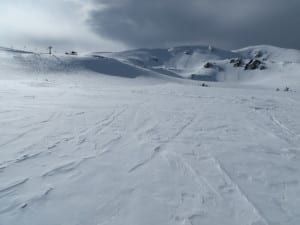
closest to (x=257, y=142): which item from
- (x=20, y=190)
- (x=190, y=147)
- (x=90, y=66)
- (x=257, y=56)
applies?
(x=190, y=147)

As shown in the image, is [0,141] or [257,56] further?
[257,56]

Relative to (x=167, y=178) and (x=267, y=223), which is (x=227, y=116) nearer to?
(x=167, y=178)

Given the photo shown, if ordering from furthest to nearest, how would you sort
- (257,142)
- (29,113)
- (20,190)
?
(29,113) < (257,142) < (20,190)

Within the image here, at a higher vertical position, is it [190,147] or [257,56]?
[257,56]

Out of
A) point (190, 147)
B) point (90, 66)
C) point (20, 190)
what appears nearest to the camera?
point (20, 190)

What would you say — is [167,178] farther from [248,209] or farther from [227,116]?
[227,116]

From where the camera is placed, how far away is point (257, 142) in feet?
21.0

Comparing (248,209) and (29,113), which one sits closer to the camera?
(248,209)

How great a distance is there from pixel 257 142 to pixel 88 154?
3.65 metres

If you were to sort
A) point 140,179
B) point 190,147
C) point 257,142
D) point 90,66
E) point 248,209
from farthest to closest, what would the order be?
point 90,66
point 257,142
point 190,147
point 140,179
point 248,209

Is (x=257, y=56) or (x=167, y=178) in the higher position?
(x=257, y=56)

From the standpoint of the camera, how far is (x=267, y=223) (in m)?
3.28

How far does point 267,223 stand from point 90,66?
3404cm

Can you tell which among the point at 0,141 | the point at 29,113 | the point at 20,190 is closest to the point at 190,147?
the point at 20,190
